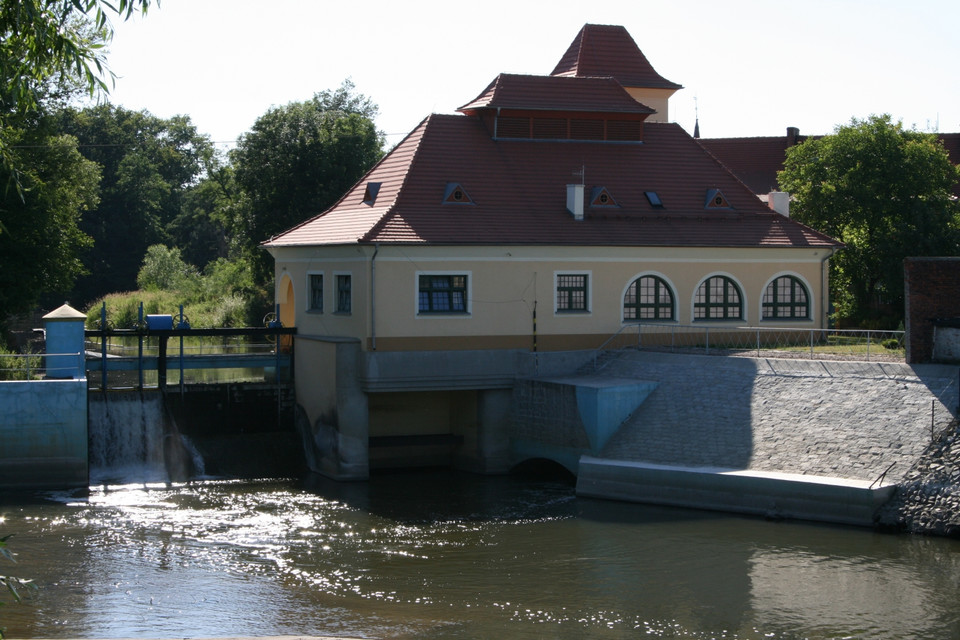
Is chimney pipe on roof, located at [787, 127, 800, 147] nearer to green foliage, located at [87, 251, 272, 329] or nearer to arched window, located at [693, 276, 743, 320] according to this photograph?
green foliage, located at [87, 251, 272, 329]

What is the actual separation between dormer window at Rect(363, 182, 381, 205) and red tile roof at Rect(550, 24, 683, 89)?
10.7m

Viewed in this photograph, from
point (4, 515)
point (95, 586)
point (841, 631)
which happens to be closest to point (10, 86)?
point (95, 586)

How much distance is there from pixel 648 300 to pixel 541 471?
18.4 ft

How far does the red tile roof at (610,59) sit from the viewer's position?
132ft

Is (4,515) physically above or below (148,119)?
below

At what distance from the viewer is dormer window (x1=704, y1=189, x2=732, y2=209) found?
34.0m

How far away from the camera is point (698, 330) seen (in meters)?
32.6

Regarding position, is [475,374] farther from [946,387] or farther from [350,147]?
[350,147]

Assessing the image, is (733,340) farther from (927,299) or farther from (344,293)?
(344,293)

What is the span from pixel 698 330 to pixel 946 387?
9.06 metres

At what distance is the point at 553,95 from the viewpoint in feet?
113

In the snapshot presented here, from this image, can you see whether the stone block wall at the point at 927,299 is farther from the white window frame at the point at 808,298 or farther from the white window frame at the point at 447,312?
the white window frame at the point at 447,312

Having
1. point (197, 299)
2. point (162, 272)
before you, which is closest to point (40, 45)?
point (197, 299)

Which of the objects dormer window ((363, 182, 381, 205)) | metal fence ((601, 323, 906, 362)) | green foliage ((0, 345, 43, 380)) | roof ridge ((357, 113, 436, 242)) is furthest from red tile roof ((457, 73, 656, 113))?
green foliage ((0, 345, 43, 380))
